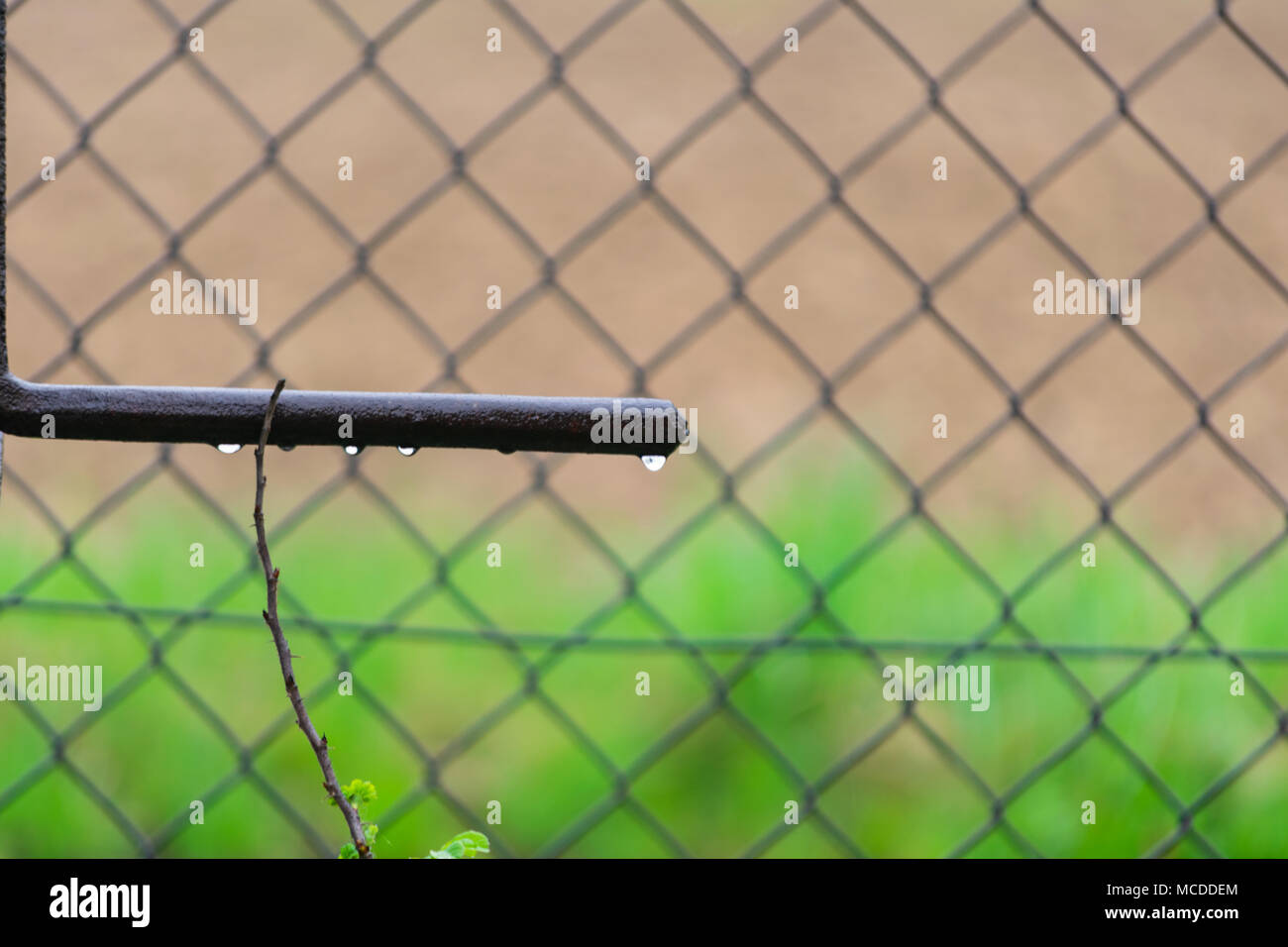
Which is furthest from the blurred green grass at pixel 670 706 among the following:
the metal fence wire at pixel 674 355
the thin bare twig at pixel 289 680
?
the thin bare twig at pixel 289 680

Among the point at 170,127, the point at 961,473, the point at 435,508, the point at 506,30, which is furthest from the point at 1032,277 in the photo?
the point at 170,127

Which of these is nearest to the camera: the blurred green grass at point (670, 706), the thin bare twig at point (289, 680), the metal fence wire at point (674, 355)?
the thin bare twig at point (289, 680)

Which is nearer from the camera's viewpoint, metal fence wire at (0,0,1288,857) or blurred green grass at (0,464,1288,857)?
metal fence wire at (0,0,1288,857)

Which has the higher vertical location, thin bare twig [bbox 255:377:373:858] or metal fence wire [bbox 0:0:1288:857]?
metal fence wire [bbox 0:0:1288:857]

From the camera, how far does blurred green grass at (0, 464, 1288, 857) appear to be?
1.07m

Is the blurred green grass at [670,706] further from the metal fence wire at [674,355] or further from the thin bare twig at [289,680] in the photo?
the thin bare twig at [289,680]

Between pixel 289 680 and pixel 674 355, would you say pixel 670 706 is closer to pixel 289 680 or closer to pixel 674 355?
pixel 674 355

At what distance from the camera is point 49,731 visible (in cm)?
90

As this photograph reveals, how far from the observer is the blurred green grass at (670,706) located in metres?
1.07

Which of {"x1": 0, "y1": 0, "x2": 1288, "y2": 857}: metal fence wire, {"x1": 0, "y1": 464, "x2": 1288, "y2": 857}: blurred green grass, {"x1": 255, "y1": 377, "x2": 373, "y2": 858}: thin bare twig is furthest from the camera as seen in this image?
{"x1": 0, "y1": 464, "x2": 1288, "y2": 857}: blurred green grass

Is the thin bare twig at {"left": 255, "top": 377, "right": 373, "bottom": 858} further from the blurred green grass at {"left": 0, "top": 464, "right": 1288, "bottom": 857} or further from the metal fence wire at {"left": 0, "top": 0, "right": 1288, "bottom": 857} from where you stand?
the blurred green grass at {"left": 0, "top": 464, "right": 1288, "bottom": 857}

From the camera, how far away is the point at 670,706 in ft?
3.87

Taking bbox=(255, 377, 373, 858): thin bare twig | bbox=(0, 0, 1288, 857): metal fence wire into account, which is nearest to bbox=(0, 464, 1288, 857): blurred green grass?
bbox=(0, 0, 1288, 857): metal fence wire
